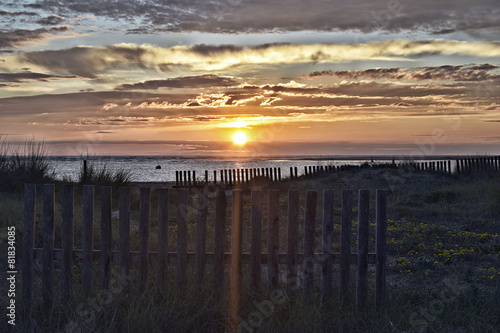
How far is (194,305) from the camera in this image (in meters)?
4.33

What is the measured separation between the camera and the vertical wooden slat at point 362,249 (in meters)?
4.68

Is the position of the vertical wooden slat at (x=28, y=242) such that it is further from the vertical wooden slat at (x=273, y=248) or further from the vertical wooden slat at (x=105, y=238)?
the vertical wooden slat at (x=273, y=248)

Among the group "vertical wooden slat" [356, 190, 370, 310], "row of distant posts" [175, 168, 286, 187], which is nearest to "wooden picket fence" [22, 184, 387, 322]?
"vertical wooden slat" [356, 190, 370, 310]

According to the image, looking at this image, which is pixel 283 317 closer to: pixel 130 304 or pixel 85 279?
pixel 130 304

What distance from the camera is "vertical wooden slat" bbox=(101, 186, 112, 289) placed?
4715 mm

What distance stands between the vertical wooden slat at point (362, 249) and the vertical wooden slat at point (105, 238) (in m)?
2.63

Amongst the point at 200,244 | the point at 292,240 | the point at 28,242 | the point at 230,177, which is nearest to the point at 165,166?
the point at 230,177

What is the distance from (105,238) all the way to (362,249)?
8.92 feet

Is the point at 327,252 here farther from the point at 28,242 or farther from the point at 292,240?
the point at 28,242

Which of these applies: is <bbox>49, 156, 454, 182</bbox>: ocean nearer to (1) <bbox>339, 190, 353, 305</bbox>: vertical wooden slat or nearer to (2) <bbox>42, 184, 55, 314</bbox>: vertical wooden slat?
(2) <bbox>42, 184, 55, 314</bbox>: vertical wooden slat

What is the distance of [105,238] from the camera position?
475 cm

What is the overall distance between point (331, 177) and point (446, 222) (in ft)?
41.8

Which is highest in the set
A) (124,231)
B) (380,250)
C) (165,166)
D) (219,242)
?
(165,166)

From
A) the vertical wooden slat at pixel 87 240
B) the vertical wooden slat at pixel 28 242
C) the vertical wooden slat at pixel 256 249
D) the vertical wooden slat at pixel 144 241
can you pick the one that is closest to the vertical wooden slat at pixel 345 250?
the vertical wooden slat at pixel 256 249
